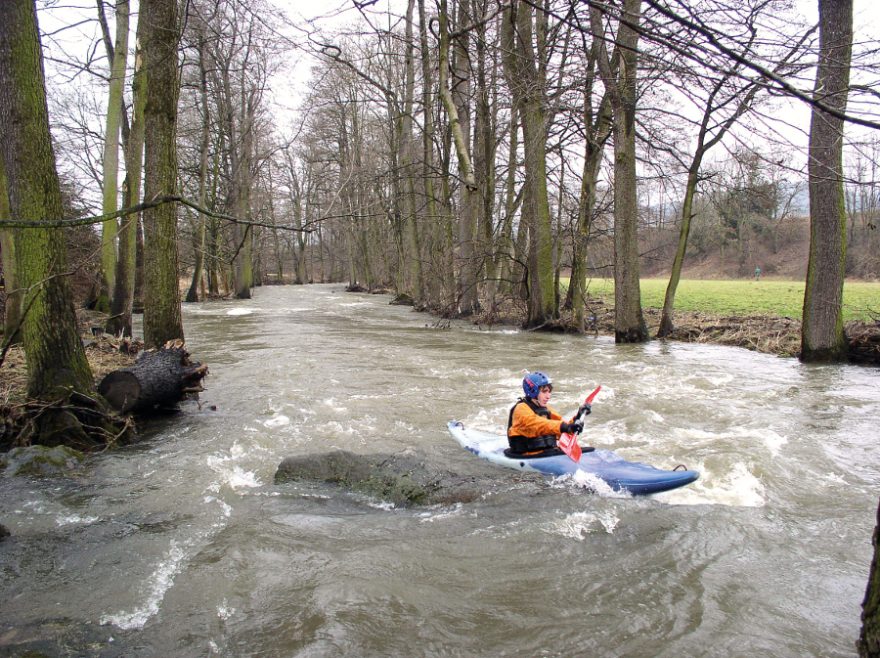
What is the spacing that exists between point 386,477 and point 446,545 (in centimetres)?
111

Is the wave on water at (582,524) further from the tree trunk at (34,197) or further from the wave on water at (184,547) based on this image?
the tree trunk at (34,197)

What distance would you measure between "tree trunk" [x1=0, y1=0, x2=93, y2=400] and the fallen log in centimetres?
71

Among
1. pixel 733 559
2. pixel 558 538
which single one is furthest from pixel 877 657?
pixel 558 538

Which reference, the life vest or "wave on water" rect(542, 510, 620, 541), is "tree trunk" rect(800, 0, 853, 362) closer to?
the life vest

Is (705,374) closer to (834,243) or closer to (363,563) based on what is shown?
(834,243)

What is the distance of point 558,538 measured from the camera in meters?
4.07

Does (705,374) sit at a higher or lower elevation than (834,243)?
lower

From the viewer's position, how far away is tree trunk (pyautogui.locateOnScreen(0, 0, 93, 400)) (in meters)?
5.39

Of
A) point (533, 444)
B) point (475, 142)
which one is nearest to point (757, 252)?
point (475, 142)

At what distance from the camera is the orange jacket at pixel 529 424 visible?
535cm

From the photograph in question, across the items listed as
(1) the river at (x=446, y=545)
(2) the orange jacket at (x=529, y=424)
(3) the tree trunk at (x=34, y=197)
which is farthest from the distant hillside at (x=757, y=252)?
(3) the tree trunk at (x=34, y=197)

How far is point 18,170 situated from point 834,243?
11106 millimetres

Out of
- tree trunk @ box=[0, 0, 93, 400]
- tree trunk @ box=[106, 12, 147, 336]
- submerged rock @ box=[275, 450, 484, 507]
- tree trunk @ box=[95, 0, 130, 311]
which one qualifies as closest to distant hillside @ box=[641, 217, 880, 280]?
tree trunk @ box=[106, 12, 147, 336]

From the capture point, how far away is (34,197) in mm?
5473
